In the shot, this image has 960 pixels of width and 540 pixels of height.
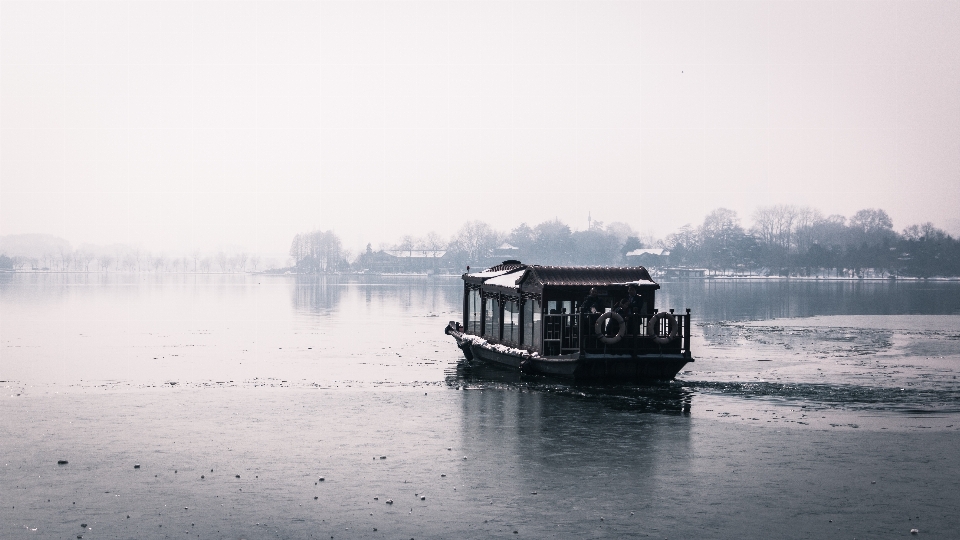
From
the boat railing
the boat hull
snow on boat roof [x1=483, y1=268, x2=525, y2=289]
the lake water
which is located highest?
snow on boat roof [x1=483, y1=268, x2=525, y2=289]

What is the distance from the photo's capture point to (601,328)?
1373 inches

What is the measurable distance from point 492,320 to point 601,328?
30.4 ft

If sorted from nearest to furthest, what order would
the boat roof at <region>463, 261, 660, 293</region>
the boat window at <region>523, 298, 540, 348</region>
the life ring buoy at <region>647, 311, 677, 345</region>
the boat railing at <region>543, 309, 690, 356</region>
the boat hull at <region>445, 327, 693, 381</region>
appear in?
the boat hull at <region>445, 327, 693, 381</region>
the boat railing at <region>543, 309, 690, 356</region>
the life ring buoy at <region>647, 311, 677, 345</region>
the boat roof at <region>463, 261, 660, 293</region>
the boat window at <region>523, 298, 540, 348</region>

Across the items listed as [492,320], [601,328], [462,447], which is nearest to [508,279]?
[492,320]

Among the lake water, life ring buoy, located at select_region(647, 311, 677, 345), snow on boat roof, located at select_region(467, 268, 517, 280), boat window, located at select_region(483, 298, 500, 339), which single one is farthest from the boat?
snow on boat roof, located at select_region(467, 268, 517, 280)

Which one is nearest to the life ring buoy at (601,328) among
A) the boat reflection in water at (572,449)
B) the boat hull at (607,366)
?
the boat hull at (607,366)

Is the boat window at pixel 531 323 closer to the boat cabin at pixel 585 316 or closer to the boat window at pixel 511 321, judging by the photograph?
the boat cabin at pixel 585 316

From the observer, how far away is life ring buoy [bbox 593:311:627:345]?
3461 centimetres

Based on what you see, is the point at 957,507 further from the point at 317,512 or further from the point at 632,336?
the point at 632,336

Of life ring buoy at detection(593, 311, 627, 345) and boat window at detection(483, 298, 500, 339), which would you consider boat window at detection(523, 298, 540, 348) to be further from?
boat window at detection(483, 298, 500, 339)

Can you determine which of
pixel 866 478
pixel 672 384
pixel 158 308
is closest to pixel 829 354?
pixel 672 384

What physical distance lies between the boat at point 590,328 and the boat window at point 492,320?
6.24 ft

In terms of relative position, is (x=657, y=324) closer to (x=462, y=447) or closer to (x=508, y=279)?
(x=508, y=279)

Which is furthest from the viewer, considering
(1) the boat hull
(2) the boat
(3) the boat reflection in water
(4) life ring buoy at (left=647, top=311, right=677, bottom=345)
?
(4) life ring buoy at (left=647, top=311, right=677, bottom=345)
